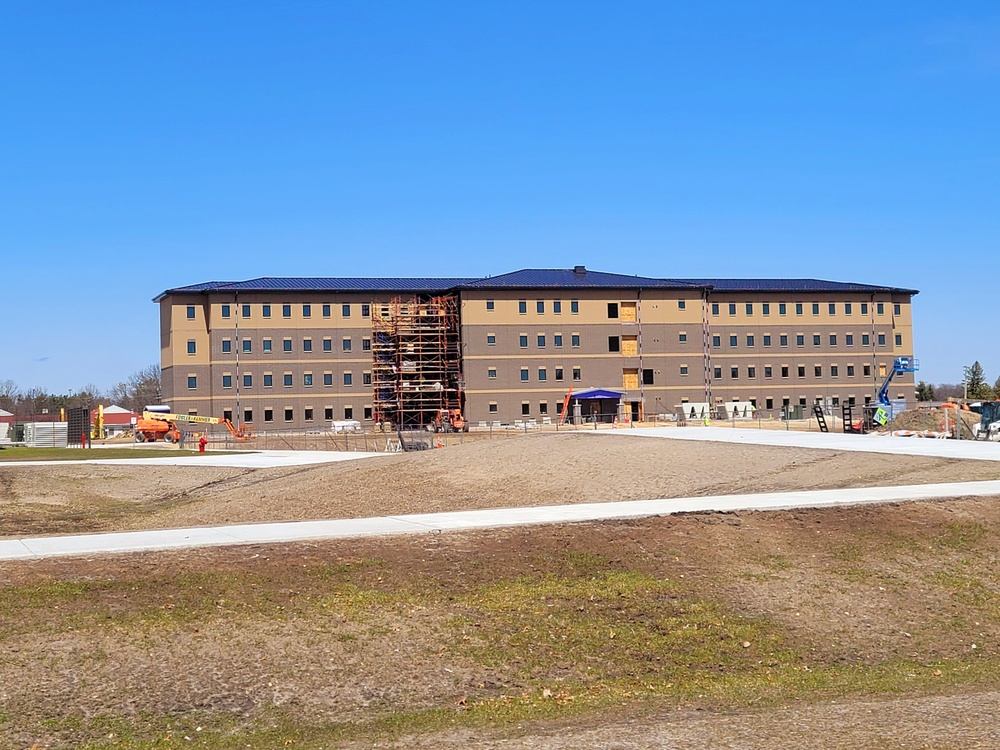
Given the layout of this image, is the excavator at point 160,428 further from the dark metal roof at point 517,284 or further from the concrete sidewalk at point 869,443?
the concrete sidewalk at point 869,443

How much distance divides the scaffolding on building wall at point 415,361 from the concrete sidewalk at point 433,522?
78.1 m

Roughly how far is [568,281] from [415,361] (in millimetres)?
15504

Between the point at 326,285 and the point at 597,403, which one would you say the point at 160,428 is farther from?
the point at 597,403

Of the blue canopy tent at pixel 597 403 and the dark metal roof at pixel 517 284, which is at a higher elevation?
the dark metal roof at pixel 517 284

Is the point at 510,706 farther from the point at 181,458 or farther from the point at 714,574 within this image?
the point at 181,458

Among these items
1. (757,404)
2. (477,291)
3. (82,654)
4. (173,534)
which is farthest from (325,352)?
(82,654)

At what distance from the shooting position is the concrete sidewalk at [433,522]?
54.2 ft

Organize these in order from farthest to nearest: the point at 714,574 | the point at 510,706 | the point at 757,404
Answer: the point at 757,404, the point at 714,574, the point at 510,706

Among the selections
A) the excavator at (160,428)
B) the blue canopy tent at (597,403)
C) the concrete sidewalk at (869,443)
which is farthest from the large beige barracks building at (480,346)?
the concrete sidewalk at (869,443)

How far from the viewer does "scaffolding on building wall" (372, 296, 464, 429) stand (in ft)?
332

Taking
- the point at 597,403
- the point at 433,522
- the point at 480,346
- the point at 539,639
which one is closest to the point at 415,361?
the point at 480,346

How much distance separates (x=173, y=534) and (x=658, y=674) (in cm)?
875

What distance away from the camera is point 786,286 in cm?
10931

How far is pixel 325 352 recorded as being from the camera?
101 metres
